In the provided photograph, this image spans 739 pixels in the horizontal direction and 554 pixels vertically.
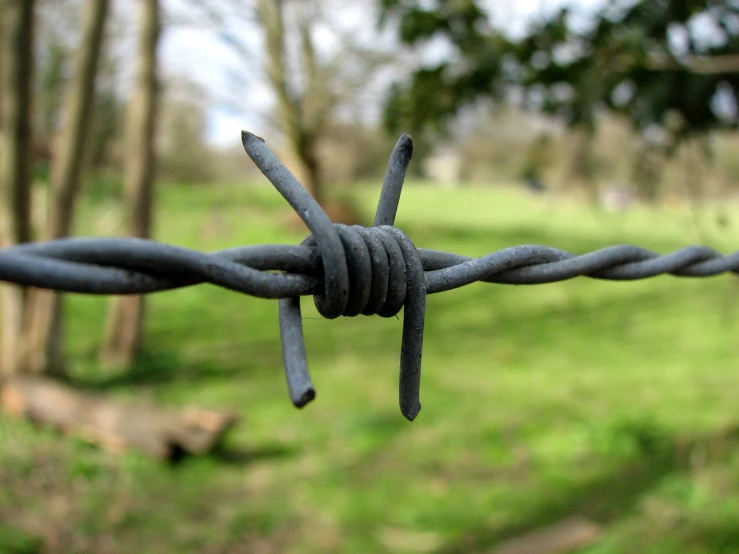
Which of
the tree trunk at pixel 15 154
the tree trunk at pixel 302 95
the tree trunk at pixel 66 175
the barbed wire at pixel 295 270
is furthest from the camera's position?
the tree trunk at pixel 302 95

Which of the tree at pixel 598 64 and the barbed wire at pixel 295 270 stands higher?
the tree at pixel 598 64

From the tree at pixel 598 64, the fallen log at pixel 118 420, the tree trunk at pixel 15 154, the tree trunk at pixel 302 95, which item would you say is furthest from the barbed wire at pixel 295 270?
the tree trunk at pixel 302 95

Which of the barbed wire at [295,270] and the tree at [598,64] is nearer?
the barbed wire at [295,270]

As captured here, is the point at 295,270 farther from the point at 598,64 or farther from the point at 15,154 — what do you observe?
the point at 15,154

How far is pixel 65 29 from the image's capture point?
10.9 m

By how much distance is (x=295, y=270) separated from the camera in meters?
0.69

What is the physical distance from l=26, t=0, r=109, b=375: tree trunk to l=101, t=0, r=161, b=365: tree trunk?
829 mm

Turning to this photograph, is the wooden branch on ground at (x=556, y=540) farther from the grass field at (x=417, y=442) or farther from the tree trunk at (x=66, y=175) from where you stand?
the tree trunk at (x=66, y=175)

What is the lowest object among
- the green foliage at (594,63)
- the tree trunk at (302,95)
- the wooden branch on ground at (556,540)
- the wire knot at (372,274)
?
the wooden branch on ground at (556,540)

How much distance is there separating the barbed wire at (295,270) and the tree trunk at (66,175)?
4.60m

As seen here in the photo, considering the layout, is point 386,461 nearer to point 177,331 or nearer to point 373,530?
point 373,530

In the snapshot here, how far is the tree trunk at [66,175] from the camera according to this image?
4758mm

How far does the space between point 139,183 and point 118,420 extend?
252 cm

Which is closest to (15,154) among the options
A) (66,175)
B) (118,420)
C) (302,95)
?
(66,175)
